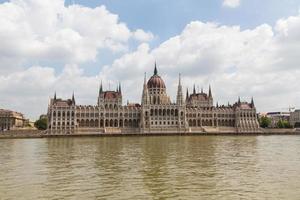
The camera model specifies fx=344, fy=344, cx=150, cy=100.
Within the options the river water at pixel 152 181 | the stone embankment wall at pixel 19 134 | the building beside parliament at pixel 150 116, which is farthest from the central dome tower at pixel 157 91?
the river water at pixel 152 181

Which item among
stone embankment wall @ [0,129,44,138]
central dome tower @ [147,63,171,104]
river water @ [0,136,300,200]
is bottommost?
river water @ [0,136,300,200]

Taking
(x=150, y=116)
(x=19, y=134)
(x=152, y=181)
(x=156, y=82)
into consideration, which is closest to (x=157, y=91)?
(x=156, y=82)

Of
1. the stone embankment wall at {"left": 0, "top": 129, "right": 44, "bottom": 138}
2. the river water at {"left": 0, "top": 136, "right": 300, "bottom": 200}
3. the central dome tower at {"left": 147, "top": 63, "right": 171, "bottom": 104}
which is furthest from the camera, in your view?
the central dome tower at {"left": 147, "top": 63, "right": 171, "bottom": 104}

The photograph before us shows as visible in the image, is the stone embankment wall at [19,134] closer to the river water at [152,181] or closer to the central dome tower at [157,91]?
the central dome tower at [157,91]

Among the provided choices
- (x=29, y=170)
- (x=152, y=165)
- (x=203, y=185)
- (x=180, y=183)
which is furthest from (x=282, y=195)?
(x=29, y=170)

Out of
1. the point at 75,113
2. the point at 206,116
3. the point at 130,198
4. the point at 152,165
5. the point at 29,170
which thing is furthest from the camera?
the point at 206,116

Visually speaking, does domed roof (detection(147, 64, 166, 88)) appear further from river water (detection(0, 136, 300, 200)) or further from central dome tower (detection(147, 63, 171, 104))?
river water (detection(0, 136, 300, 200))

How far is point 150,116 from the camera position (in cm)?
12212

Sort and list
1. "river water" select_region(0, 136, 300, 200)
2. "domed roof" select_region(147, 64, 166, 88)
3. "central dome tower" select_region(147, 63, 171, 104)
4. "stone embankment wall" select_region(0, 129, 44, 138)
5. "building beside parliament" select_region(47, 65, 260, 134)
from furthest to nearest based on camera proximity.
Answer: "domed roof" select_region(147, 64, 166, 88)
"central dome tower" select_region(147, 63, 171, 104)
"building beside parliament" select_region(47, 65, 260, 134)
"stone embankment wall" select_region(0, 129, 44, 138)
"river water" select_region(0, 136, 300, 200)

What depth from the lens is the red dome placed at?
134000mm

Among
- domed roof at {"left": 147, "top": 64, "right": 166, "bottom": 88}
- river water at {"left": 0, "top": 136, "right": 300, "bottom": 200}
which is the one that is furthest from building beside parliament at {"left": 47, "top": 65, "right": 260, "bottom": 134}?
river water at {"left": 0, "top": 136, "right": 300, "bottom": 200}

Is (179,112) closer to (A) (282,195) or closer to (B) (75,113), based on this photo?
(B) (75,113)

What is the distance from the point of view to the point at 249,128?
4995 inches

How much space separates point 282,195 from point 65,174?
43.5 feet
